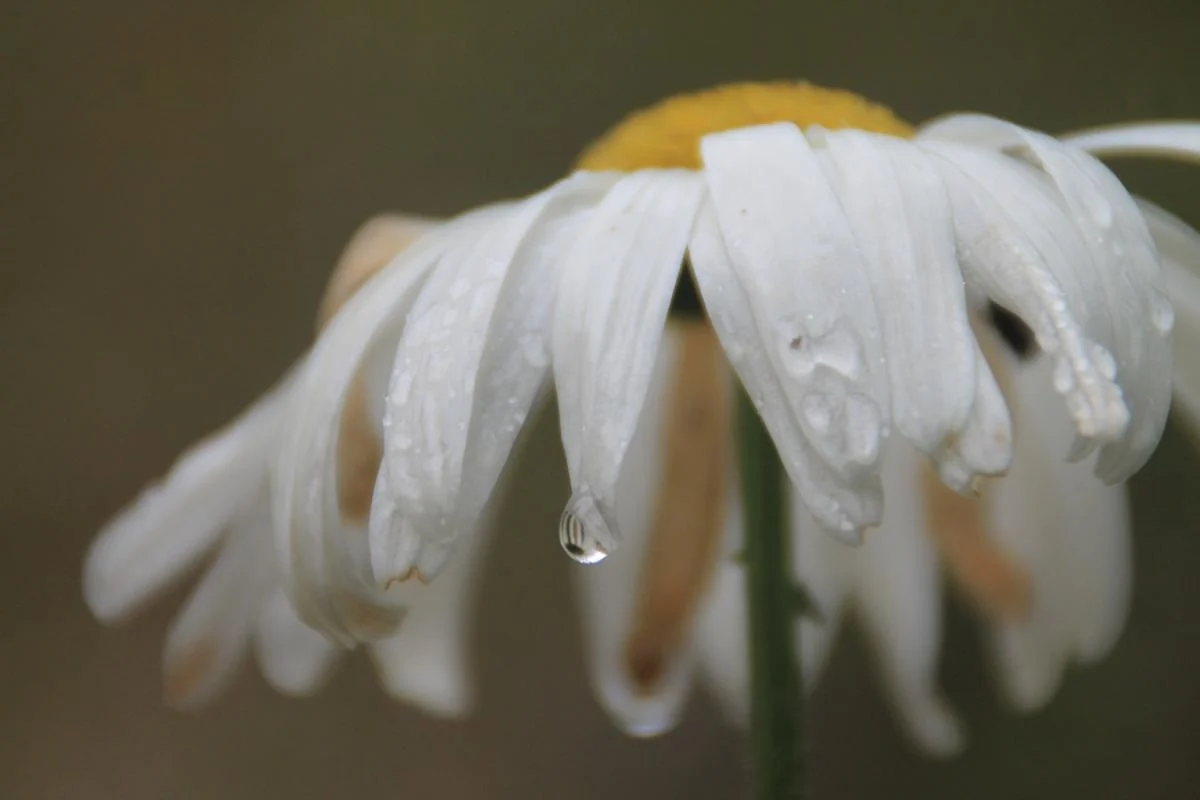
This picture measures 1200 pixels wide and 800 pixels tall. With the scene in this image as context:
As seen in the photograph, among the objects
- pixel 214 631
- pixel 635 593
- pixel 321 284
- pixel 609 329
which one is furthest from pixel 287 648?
pixel 321 284

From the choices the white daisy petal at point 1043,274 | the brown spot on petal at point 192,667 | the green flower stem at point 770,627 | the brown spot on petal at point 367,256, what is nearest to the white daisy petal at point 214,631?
the brown spot on petal at point 192,667

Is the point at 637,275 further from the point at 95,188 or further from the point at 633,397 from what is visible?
the point at 95,188

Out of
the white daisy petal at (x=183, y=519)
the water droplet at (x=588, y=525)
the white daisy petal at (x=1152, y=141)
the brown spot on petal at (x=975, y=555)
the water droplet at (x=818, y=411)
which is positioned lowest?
the water droplet at (x=588, y=525)

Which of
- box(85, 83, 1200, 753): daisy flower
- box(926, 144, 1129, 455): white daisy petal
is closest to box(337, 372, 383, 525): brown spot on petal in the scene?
box(85, 83, 1200, 753): daisy flower

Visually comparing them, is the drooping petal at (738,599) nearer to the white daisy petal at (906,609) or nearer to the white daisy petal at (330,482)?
the white daisy petal at (906,609)

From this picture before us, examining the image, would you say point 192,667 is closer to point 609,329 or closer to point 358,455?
point 358,455

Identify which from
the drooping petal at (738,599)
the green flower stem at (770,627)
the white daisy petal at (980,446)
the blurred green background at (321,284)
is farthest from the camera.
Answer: the blurred green background at (321,284)
